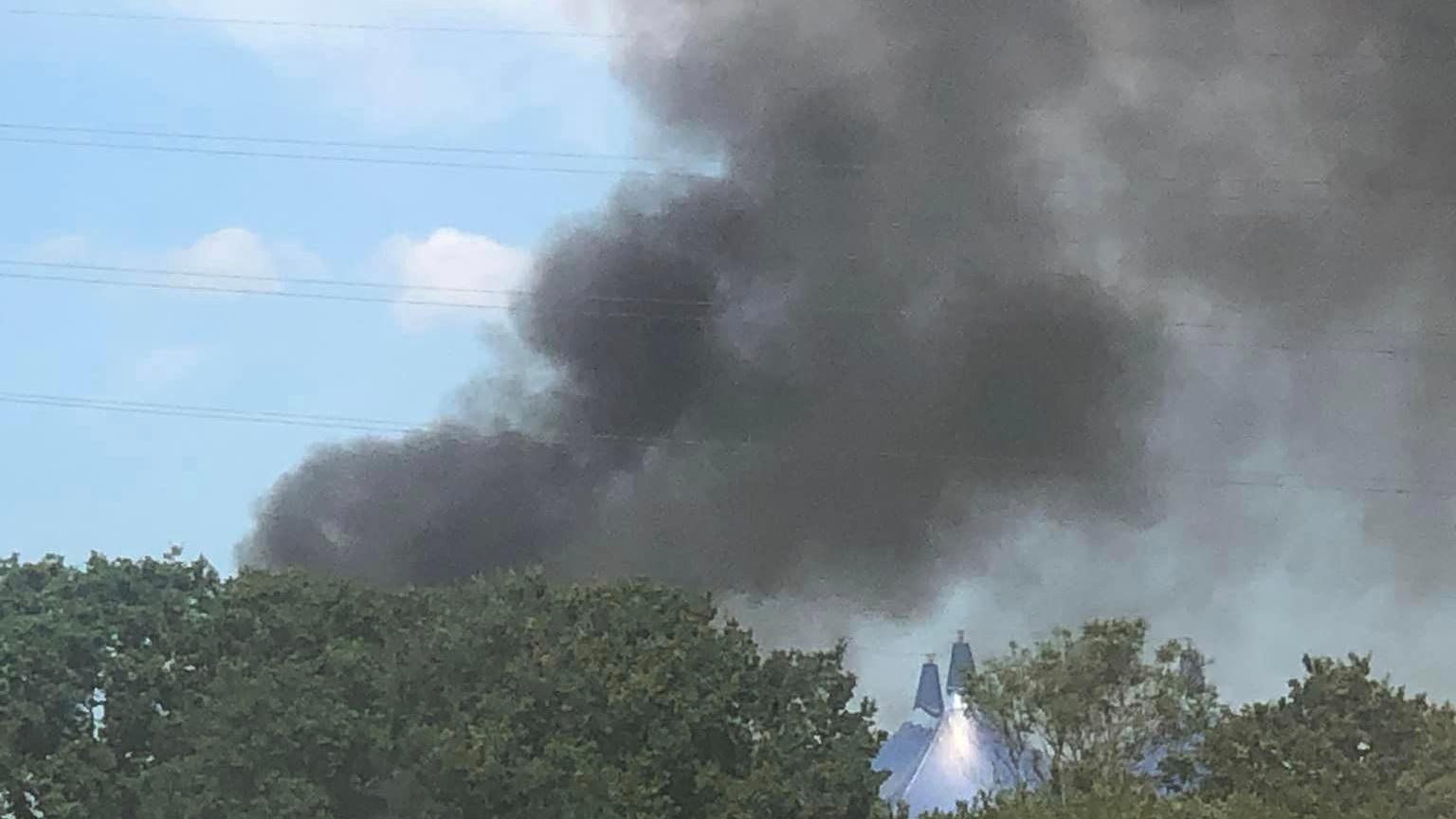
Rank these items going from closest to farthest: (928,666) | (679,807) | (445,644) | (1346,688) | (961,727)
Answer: (679,807)
(445,644)
(1346,688)
(961,727)
(928,666)

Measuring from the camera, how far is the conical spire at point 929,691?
2930 centimetres

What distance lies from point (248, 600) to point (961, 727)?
439 inches

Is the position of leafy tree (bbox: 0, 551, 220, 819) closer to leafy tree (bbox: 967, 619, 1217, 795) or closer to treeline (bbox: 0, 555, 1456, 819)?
treeline (bbox: 0, 555, 1456, 819)

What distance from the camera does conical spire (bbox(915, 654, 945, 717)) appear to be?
96.1 ft

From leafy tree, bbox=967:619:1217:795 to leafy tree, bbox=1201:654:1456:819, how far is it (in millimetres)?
1088

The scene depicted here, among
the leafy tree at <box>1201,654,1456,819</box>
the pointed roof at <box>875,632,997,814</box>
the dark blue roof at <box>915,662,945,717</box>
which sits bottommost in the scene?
the leafy tree at <box>1201,654,1456,819</box>

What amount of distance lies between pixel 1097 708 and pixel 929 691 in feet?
23.2

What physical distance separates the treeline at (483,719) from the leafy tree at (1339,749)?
31mm

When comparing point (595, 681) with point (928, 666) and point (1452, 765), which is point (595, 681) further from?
point (928, 666)

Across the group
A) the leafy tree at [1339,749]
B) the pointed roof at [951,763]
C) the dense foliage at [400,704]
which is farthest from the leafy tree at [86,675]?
the leafy tree at [1339,749]

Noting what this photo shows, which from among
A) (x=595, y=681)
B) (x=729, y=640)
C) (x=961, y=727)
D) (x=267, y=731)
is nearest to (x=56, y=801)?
(x=267, y=731)

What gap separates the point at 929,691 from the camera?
2961 centimetres

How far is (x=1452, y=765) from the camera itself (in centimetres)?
1969

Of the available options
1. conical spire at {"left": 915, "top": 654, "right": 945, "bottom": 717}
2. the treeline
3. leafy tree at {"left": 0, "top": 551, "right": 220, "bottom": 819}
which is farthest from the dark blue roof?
leafy tree at {"left": 0, "top": 551, "right": 220, "bottom": 819}
